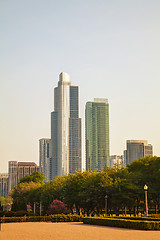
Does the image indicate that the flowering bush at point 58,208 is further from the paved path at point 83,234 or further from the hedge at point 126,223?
the paved path at point 83,234

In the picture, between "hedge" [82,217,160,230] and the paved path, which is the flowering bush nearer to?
"hedge" [82,217,160,230]

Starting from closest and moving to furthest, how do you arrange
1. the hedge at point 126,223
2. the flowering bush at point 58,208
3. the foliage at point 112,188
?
the hedge at point 126,223 → the foliage at point 112,188 → the flowering bush at point 58,208

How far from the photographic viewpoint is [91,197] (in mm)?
65938

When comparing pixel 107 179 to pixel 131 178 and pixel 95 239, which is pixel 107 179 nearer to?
pixel 131 178

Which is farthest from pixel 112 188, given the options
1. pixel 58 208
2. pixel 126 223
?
pixel 126 223

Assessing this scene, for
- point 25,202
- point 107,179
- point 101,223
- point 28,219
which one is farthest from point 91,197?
point 25,202

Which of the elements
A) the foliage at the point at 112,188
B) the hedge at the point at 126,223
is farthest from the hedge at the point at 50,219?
the foliage at the point at 112,188

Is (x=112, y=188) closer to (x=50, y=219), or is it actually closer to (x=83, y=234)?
(x=50, y=219)

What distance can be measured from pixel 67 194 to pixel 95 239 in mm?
49012

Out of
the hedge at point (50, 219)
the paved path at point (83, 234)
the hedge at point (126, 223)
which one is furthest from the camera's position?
the hedge at point (50, 219)

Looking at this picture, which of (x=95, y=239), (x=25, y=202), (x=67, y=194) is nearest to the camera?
(x=95, y=239)

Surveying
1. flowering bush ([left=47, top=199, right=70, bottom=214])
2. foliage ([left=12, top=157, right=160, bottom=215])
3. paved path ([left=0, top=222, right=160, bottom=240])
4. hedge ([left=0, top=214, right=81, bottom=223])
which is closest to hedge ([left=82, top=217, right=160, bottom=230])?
paved path ([left=0, top=222, right=160, bottom=240])

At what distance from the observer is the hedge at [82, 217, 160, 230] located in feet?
109

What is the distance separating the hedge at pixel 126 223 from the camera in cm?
3319
